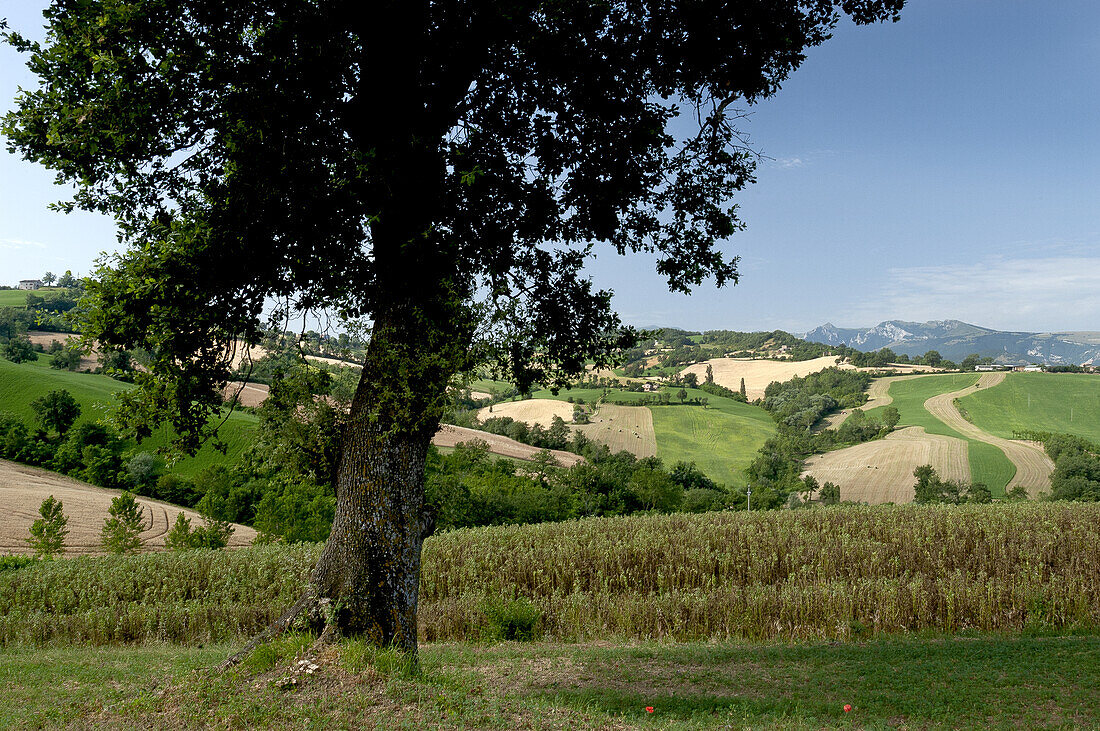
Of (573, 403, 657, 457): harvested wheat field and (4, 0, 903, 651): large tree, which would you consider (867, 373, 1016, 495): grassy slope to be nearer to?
(573, 403, 657, 457): harvested wheat field

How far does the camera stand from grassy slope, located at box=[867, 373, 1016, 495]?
71625mm

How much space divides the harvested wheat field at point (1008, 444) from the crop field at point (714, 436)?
2858cm

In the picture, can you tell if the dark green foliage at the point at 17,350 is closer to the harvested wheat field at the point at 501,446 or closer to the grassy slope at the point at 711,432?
the harvested wheat field at the point at 501,446

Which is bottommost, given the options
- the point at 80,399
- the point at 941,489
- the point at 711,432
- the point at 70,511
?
the point at 941,489

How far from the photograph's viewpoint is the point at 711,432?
10669 centimetres

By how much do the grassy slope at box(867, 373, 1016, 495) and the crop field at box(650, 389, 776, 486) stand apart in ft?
79.7

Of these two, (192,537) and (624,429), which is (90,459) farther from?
(624,429)

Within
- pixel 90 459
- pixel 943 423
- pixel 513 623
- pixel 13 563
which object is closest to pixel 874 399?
pixel 943 423

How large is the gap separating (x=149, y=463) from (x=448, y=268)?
72.3m

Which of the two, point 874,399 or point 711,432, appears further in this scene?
point 874,399

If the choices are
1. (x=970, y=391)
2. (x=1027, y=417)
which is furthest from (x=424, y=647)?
(x=970, y=391)

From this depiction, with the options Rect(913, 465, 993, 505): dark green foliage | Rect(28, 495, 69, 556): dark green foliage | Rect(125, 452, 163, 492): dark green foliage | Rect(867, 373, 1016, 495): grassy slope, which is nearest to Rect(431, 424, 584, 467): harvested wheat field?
Rect(125, 452, 163, 492): dark green foliage

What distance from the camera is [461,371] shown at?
25.9 ft

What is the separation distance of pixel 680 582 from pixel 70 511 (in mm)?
51568
